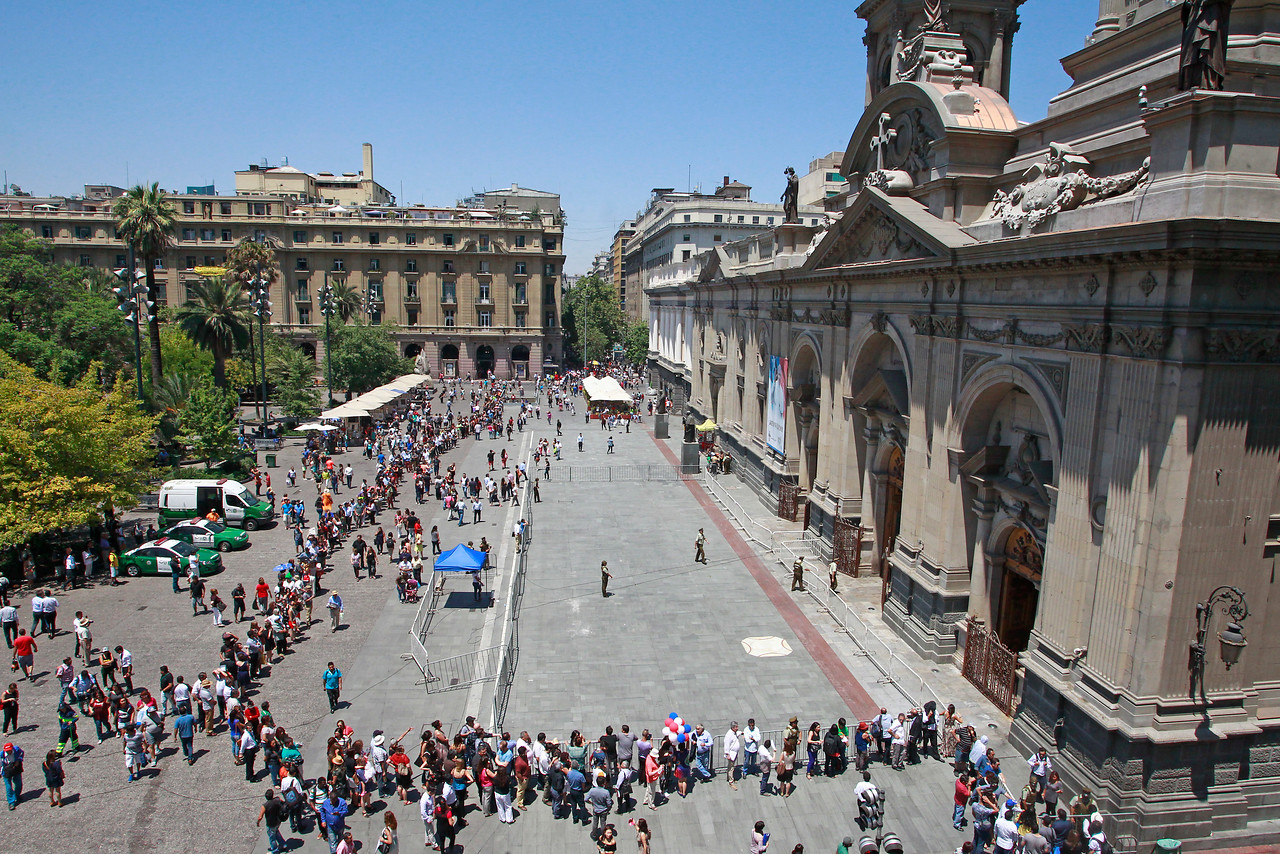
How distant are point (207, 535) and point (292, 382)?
22.6m

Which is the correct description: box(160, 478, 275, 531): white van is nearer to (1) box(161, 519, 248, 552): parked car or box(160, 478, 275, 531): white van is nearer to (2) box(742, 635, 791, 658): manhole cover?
(1) box(161, 519, 248, 552): parked car

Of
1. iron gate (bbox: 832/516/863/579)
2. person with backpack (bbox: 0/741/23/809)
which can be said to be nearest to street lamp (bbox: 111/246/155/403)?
person with backpack (bbox: 0/741/23/809)

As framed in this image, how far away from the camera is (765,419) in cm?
Result: 3647

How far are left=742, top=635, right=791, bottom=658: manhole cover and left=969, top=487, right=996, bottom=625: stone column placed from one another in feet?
14.8

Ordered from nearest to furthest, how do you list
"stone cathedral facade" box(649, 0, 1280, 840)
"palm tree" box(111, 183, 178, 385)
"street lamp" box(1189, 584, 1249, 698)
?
"stone cathedral facade" box(649, 0, 1280, 840), "street lamp" box(1189, 584, 1249, 698), "palm tree" box(111, 183, 178, 385)

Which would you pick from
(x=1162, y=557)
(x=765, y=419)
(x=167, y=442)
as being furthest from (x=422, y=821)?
(x=167, y=442)

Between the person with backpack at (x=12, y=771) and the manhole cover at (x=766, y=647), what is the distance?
14506mm

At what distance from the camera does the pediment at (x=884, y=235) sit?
18672mm

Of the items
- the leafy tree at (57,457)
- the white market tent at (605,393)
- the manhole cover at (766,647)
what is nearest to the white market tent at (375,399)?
the white market tent at (605,393)

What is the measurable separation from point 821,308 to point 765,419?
378 inches

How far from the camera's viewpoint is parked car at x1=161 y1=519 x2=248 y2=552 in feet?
85.4

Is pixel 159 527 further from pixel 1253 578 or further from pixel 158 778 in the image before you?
pixel 1253 578

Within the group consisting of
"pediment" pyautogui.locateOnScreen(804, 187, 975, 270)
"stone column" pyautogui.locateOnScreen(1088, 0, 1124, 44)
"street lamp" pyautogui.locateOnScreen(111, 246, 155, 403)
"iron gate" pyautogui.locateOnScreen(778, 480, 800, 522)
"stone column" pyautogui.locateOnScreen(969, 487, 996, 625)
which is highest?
"stone column" pyautogui.locateOnScreen(1088, 0, 1124, 44)

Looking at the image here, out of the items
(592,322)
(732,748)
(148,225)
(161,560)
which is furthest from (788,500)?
(592,322)
